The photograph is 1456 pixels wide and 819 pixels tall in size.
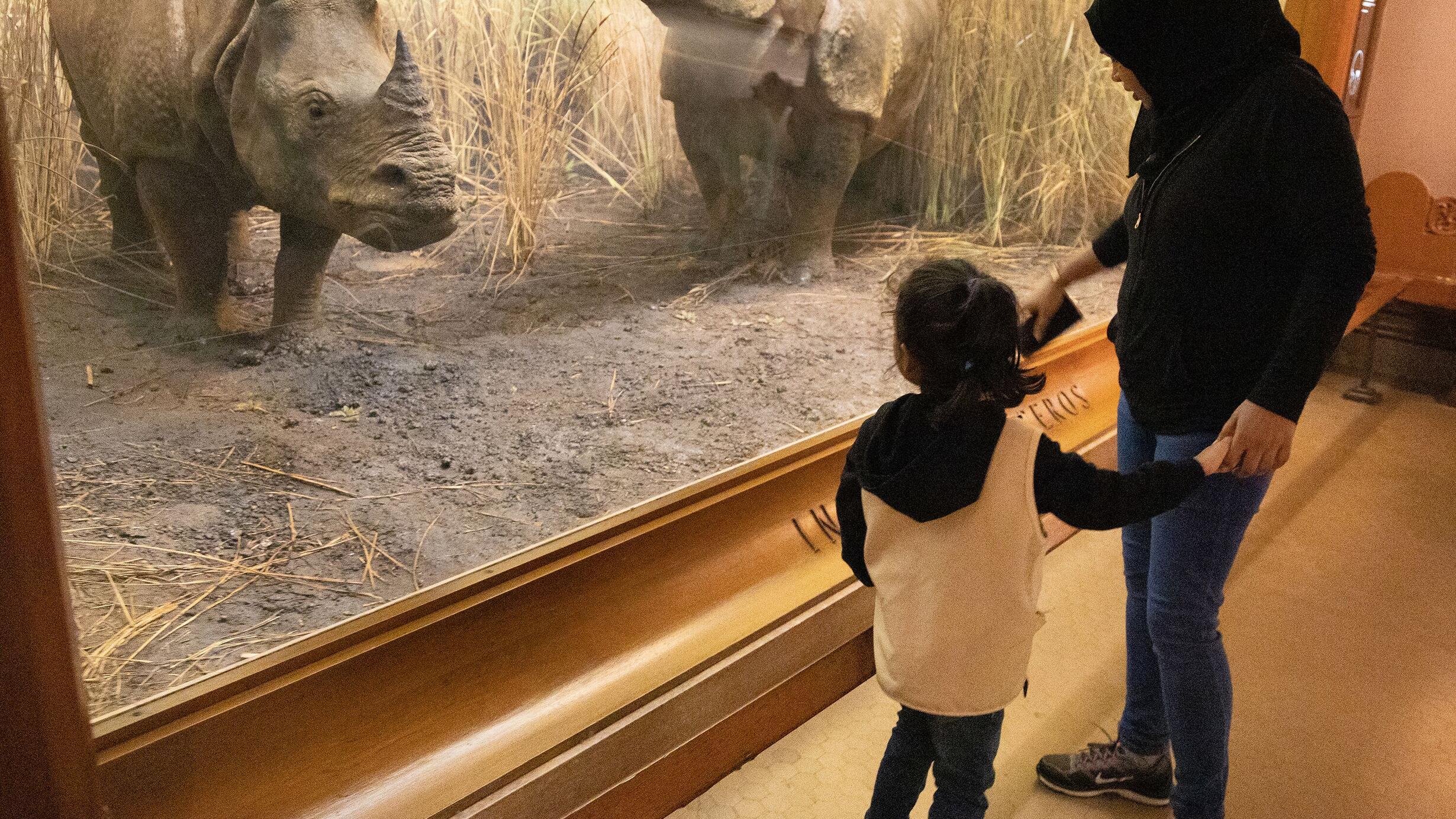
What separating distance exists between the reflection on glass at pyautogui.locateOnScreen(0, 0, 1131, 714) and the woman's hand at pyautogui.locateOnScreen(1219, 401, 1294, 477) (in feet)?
3.26

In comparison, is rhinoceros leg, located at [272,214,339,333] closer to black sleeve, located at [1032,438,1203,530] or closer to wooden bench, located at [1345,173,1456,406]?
black sleeve, located at [1032,438,1203,530]

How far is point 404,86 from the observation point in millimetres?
1514

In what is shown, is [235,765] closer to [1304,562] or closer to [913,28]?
[913,28]

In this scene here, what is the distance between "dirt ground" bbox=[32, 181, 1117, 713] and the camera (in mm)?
1299

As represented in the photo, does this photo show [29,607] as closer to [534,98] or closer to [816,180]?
[534,98]

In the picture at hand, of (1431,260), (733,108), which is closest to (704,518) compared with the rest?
(733,108)

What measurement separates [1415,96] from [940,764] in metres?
4.18

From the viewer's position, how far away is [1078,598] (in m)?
2.59

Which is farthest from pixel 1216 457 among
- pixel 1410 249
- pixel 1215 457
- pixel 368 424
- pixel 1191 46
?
pixel 1410 249

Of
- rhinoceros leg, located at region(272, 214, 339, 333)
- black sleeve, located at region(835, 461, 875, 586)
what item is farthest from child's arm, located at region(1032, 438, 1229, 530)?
rhinoceros leg, located at region(272, 214, 339, 333)

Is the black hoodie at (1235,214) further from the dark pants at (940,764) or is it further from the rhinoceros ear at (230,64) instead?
the rhinoceros ear at (230,64)

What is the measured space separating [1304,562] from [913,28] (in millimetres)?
1808

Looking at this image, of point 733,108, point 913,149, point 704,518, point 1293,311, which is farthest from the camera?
point 913,149

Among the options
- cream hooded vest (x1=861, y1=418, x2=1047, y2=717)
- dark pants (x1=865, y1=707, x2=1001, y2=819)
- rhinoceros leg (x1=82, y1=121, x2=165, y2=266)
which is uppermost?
rhinoceros leg (x1=82, y1=121, x2=165, y2=266)
